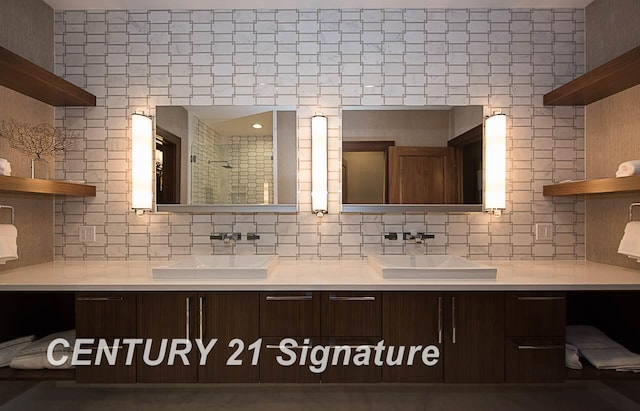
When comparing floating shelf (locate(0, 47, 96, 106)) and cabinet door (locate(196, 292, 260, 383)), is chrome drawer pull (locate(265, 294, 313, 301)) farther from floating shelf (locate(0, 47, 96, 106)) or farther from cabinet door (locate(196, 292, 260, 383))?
floating shelf (locate(0, 47, 96, 106))

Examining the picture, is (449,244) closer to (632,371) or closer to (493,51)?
(632,371)

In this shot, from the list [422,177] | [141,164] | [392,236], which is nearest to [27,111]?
[141,164]

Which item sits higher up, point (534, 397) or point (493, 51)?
point (493, 51)

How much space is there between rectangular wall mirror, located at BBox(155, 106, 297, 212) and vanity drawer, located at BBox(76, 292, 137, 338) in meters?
0.81

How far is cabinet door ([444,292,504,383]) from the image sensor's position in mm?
1977

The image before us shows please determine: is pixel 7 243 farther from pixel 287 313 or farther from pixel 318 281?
pixel 318 281

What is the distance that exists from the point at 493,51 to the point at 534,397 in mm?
2371

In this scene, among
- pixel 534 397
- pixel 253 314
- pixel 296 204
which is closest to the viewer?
pixel 253 314

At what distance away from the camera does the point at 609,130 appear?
8.20 ft

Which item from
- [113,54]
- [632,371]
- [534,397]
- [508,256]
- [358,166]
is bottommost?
[534,397]

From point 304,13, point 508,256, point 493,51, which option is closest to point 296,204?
point 304,13

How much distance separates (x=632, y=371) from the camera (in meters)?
2.01

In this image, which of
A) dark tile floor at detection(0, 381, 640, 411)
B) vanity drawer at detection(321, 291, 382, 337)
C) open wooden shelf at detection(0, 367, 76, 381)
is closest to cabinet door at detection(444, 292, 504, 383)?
vanity drawer at detection(321, 291, 382, 337)

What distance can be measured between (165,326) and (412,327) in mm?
1320
